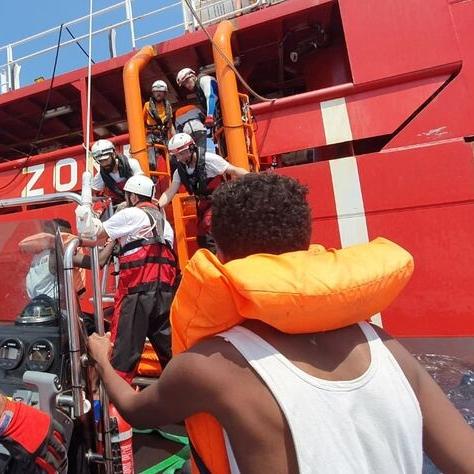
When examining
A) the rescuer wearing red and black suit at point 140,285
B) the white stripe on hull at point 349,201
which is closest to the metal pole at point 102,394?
the rescuer wearing red and black suit at point 140,285

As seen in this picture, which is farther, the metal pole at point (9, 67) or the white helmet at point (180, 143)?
the metal pole at point (9, 67)

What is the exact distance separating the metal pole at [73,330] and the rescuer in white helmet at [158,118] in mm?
3877

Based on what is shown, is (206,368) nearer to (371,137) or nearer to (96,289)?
(96,289)

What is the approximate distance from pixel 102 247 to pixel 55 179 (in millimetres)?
2800

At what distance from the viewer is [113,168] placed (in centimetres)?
407

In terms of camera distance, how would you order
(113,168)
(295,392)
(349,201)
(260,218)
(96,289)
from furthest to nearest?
(113,168) < (349,201) < (96,289) < (260,218) < (295,392)

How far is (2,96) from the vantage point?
6.46 m

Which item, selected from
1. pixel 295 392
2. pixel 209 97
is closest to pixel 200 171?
pixel 209 97

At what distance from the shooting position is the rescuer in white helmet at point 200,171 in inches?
145

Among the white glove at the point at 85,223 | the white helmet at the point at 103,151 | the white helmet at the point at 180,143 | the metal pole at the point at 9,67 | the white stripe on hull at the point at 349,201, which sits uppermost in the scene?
the metal pole at the point at 9,67

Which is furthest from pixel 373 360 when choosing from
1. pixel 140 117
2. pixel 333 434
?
pixel 140 117

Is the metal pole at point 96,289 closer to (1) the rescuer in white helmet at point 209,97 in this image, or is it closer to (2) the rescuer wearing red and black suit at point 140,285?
(2) the rescuer wearing red and black suit at point 140,285

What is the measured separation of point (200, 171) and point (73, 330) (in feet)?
8.22

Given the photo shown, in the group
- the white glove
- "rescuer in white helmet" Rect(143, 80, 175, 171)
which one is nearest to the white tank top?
the white glove
